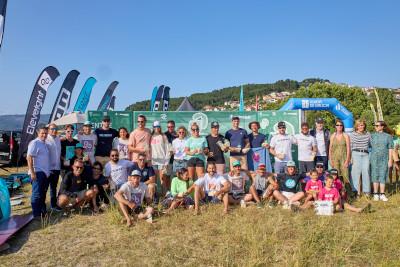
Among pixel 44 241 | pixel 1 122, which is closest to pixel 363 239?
pixel 44 241

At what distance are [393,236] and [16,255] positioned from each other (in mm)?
4833

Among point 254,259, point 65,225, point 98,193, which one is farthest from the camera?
point 98,193

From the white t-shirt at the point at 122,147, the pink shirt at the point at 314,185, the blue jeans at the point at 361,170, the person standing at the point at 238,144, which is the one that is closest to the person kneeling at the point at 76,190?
the white t-shirt at the point at 122,147

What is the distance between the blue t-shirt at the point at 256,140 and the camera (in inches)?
275

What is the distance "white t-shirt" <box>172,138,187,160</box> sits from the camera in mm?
6617

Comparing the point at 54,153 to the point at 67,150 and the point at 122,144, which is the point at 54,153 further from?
the point at 122,144

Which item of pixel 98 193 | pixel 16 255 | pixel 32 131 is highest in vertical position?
pixel 32 131

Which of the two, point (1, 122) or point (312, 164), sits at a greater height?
point (1, 122)

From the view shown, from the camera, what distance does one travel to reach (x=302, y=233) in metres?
4.48

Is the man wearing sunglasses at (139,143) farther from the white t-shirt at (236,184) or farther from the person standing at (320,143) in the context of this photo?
the person standing at (320,143)

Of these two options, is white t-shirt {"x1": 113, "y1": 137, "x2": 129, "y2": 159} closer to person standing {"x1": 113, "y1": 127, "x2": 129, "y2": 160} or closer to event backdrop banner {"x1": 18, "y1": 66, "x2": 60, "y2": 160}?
person standing {"x1": 113, "y1": 127, "x2": 129, "y2": 160}

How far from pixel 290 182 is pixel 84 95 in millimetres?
14241

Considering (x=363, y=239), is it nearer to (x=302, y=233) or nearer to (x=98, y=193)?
(x=302, y=233)

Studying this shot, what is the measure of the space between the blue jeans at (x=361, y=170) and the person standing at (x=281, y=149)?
1.32 meters
